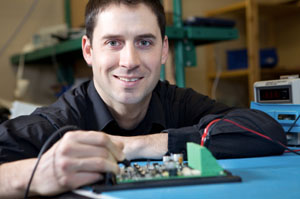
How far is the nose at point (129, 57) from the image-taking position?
3.73 ft

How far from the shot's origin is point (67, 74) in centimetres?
334

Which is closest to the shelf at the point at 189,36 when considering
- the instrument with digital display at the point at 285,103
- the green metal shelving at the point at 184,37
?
the green metal shelving at the point at 184,37

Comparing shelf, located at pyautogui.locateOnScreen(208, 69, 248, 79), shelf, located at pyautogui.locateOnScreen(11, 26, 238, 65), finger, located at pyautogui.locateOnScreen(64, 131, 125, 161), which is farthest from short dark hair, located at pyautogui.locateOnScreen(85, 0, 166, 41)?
shelf, located at pyautogui.locateOnScreen(208, 69, 248, 79)

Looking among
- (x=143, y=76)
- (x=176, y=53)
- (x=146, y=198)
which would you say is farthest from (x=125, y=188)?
(x=176, y=53)

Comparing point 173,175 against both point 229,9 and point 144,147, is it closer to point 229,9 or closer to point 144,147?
point 144,147

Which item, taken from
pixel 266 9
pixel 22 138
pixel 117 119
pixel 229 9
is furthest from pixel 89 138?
pixel 266 9

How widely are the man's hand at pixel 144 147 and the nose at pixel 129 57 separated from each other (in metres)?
0.26

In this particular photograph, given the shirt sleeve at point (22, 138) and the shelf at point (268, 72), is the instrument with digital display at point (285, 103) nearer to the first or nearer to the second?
the shirt sleeve at point (22, 138)

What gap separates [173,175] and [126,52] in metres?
0.56

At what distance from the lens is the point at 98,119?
4.08ft

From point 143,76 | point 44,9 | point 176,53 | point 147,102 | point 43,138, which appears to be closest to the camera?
point 43,138

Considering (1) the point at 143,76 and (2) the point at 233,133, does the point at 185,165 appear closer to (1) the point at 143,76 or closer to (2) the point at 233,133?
(2) the point at 233,133

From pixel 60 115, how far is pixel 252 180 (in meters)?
0.62

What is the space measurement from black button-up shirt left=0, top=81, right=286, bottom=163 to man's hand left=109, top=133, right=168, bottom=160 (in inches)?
1.1
